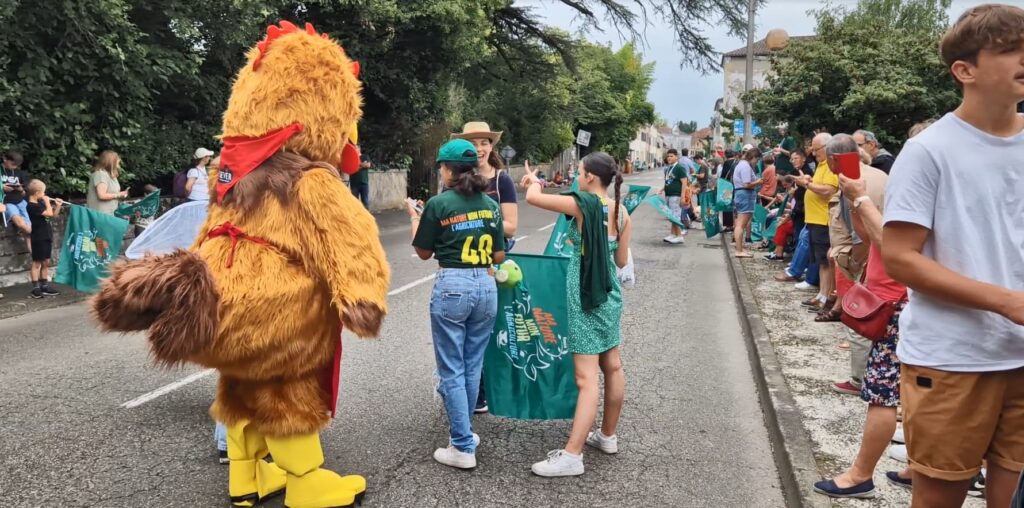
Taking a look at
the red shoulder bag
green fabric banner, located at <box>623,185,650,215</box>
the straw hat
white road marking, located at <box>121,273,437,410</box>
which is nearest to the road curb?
the red shoulder bag

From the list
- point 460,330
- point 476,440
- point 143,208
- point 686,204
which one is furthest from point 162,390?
point 686,204

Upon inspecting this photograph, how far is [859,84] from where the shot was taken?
12.7 m

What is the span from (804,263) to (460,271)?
275 inches

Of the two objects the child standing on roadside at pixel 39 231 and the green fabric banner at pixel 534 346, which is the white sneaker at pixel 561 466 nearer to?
the green fabric banner at pixel 534 346

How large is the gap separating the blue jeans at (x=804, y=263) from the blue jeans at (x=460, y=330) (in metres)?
5.91

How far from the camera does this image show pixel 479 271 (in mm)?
3678

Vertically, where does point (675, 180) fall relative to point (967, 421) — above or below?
A: above

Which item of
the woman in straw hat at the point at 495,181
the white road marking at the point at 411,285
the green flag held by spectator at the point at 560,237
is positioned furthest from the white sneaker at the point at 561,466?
the white road marking at the point at 411,285

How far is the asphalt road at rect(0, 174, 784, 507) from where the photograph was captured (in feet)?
11.5

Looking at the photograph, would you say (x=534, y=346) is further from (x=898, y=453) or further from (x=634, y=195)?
(x=898, y=453)

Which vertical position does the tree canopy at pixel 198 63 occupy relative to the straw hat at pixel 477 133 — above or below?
above

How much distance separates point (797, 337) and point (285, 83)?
16.8 feet

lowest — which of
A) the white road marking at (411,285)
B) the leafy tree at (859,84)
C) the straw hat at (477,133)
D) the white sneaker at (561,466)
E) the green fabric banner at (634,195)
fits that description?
the white sneaker at (561,466)

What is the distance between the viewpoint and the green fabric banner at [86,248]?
7.14 meters
